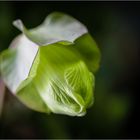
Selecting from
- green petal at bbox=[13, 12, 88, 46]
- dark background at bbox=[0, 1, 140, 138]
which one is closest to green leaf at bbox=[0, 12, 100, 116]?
green petal at bbox=[13, 12, 88, 46]

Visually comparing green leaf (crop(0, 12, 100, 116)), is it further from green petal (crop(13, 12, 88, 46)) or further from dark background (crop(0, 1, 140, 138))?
dark background (crop(0, 1, 140, 138))

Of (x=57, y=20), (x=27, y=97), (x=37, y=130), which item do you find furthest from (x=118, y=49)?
(x=27, y=97)

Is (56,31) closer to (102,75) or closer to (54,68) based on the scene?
(54,68)

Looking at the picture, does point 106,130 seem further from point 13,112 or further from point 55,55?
point 55,55

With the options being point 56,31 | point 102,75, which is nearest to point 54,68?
point 56,31

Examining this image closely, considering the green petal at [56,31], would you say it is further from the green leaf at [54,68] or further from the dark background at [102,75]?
the dark background at [102,75]

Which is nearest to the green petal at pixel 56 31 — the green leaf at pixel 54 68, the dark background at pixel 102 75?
the green leaf at pixel 54 68
